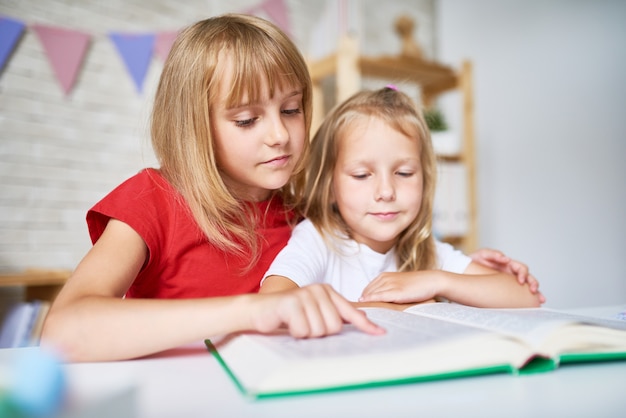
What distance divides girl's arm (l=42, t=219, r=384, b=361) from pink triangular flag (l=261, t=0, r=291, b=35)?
7.71 ft

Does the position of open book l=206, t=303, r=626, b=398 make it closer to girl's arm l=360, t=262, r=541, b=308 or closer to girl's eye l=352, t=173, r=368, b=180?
girl's arm l=360, t=262, r=541, b=308

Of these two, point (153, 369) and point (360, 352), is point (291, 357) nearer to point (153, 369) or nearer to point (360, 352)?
point (360, 352)

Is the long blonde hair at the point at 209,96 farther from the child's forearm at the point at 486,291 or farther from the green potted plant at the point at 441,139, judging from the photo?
the green potted plant at the point at 441,139

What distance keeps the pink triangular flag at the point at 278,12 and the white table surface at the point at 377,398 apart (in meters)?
2.48

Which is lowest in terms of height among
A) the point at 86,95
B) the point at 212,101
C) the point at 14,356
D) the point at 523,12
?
the point at 14,356

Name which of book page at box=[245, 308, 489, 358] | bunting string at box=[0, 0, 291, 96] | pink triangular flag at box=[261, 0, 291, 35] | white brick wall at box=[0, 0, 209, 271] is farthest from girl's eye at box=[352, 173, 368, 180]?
pink triangular flag at box=[261, 0, 291, 35]

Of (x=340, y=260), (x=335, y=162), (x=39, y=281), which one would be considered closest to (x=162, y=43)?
(x=39, y=281)

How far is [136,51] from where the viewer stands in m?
2.33

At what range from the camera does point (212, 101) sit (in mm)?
869

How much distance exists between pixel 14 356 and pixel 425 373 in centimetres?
42

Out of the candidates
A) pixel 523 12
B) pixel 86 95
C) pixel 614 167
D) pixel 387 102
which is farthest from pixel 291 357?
pixel 523 12

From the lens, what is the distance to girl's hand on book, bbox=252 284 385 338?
472 millimetres

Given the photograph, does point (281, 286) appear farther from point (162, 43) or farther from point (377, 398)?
point (162, 43)

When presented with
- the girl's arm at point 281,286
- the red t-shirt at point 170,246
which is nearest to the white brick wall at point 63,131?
the red t-shirt at point 170,246
